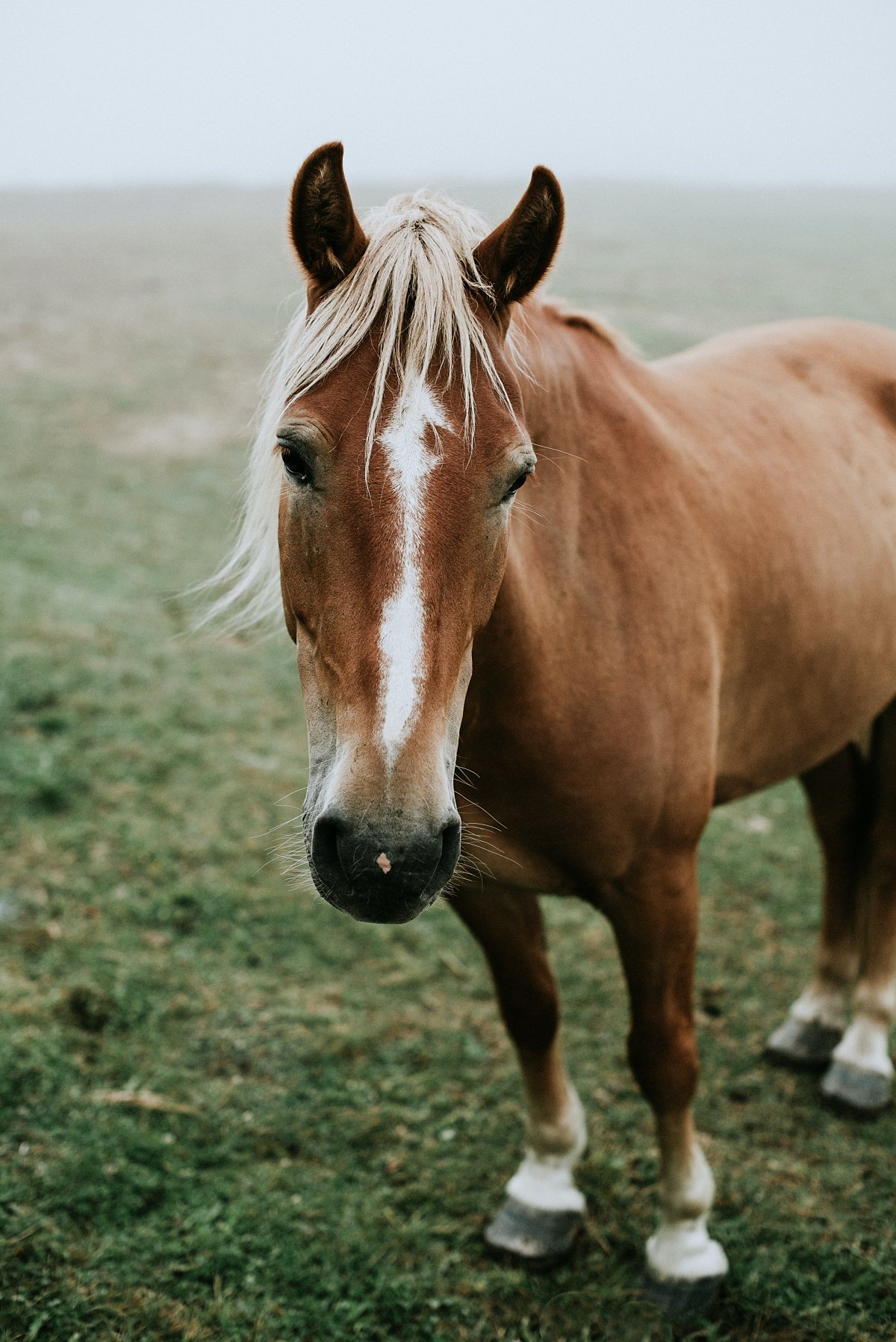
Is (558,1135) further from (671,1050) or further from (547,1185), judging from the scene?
(671,1050)

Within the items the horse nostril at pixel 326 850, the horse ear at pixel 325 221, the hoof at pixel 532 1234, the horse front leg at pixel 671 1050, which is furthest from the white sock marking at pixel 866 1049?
the horse ear at pixel 325 221

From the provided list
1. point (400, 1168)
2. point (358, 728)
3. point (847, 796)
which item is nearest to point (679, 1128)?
point (400, 1168)

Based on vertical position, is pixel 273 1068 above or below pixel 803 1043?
below

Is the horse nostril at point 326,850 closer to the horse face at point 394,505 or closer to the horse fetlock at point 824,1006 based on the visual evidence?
the horse face at point 394,505

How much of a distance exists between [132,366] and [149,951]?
10425 mm

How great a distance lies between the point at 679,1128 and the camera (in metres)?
2.63

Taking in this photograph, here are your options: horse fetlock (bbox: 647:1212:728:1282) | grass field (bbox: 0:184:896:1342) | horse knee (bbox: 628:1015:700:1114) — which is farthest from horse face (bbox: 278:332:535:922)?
horse fetlock (bbox: 647:1212:728:1282)

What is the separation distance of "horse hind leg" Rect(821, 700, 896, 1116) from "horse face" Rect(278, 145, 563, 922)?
2.15 metres

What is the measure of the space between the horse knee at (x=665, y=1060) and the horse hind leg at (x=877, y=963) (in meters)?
0.99

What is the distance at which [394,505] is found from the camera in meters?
1.60

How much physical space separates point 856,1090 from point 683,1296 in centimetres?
102

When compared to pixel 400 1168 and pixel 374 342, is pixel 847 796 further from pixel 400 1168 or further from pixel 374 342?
pixel 374 342

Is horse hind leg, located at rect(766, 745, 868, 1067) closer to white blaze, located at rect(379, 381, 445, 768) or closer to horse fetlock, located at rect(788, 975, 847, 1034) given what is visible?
horse fetlock, located at rect(788, 975, 847, 1034)

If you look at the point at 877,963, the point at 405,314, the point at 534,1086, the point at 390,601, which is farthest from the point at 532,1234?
the point at 405,314
